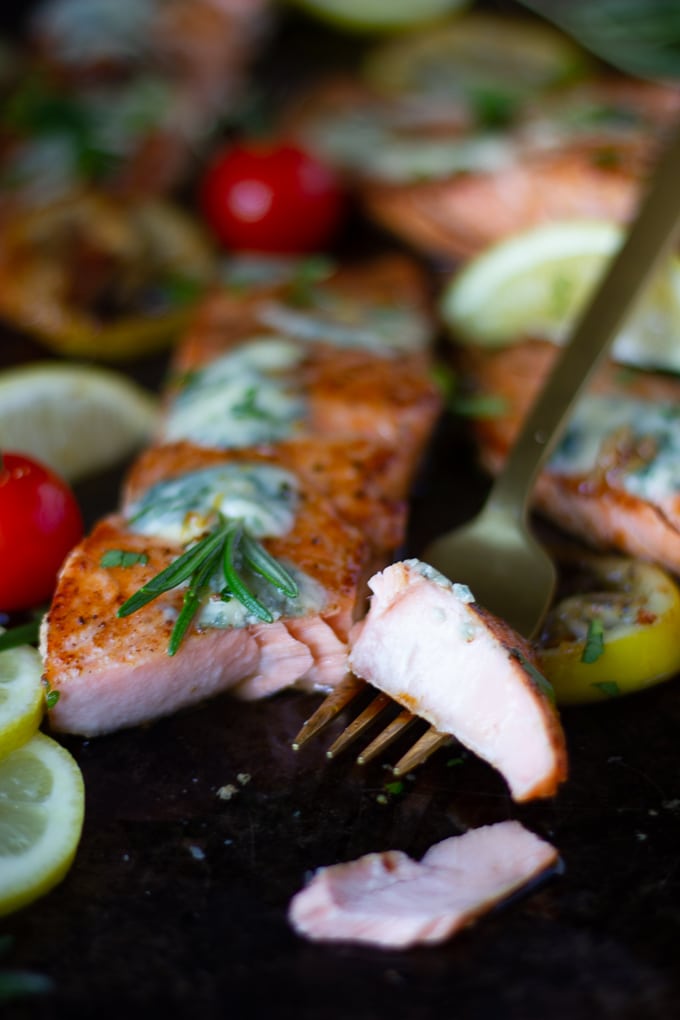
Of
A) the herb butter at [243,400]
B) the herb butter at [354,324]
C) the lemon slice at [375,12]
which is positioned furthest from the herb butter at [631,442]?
the lemon slice at [375,12]

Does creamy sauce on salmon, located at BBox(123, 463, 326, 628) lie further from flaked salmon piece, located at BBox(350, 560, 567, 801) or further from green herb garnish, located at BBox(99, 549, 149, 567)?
flaked salmon piece, located at BBox(350, 560, 567, 801)

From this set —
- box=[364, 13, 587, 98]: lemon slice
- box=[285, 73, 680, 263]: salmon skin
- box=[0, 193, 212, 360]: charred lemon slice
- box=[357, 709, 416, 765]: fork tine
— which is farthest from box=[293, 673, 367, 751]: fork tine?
box=[364, 13, 587, 98]: lemon slice

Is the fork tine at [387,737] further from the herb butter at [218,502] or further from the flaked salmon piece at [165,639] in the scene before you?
the herb butter at [218,502]

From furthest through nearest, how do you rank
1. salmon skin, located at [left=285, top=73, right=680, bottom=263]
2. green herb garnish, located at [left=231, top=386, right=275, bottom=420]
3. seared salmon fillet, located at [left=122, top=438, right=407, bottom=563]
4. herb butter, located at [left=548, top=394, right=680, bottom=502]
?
salmon skin, located at [left=285, top=73, right=680, bottom=263], green herb garnish, located at [left=231, top=386, right=275, bottom=420], herb butter, located at [left=548, top=394, right=680, bottom=502], seared salmon fillet, located at [left=122, top=438, right=407, bottom=563]

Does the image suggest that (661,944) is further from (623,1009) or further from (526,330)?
(526,330)

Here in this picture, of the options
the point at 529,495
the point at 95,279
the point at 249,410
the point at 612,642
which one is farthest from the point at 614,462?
the point at 95,279

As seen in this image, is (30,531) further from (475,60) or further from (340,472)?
(475,60)
